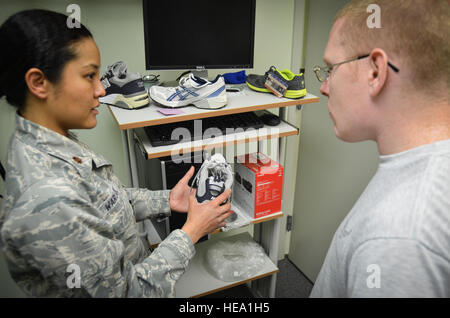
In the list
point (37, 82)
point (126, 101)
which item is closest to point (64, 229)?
point (37, 82)

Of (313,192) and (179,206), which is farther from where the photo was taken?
(313,192)

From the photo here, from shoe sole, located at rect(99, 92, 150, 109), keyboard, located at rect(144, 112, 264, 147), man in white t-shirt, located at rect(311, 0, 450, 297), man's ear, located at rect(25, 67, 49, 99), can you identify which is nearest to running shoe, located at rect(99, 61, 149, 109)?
shoe sole, located at rect(99, 92, 150, 109)

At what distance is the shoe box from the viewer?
1.41 metres

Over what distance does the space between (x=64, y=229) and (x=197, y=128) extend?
0.71 meters

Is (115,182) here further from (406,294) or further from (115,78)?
(406,294)

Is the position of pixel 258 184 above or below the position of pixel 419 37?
below

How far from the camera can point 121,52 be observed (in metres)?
1.43

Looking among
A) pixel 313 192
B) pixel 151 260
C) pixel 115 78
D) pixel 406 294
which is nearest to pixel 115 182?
pixel 151 260

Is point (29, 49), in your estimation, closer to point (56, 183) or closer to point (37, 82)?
point (37, 82)

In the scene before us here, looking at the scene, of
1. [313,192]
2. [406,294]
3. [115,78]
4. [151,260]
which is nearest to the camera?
[406,294]

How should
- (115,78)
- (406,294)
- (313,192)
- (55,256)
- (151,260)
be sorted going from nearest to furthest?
1. (406,294)
2. (55,256)
3. (151,260)
4. (115,78)
5. (313,192)

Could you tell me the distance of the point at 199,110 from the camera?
1.20 metres

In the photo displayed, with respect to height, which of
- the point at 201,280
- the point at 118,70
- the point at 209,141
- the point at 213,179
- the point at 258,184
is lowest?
the point at 201,280
